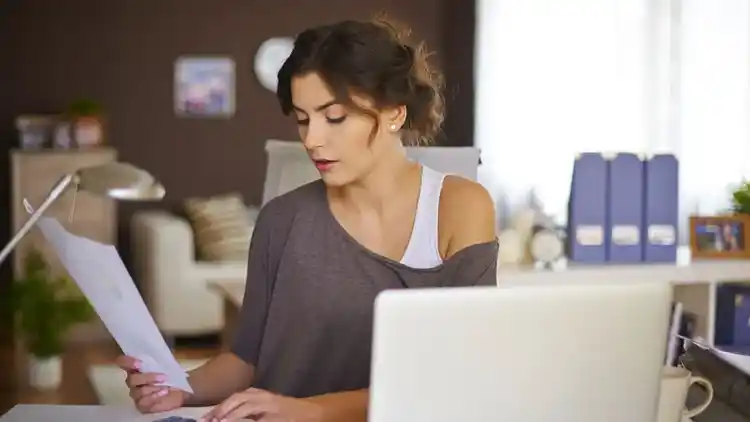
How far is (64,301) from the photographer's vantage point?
14.2 feet

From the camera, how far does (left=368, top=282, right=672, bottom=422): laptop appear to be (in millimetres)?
885

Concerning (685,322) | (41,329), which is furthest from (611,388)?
(41,329)

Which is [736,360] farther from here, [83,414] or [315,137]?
[83,414]

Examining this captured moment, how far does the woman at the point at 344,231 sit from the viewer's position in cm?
141

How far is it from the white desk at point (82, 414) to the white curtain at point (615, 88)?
13.2 ft

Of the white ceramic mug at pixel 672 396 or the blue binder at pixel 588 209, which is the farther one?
the blue binder at pixel 588 209

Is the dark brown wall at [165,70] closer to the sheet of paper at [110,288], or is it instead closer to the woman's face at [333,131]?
the woman's face at [333,131]

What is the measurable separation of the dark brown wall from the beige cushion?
1.11 ft

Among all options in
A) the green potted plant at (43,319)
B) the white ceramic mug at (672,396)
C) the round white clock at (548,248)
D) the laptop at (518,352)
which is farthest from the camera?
the green potted plant at (43,319)

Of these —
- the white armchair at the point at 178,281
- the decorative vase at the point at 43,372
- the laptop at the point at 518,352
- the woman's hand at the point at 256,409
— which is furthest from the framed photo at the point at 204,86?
the laptop at the point at 518,352

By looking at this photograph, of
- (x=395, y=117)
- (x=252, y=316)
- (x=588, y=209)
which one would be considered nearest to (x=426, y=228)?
(x=395, y=117)

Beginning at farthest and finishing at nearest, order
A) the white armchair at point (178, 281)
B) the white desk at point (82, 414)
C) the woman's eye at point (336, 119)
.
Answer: the white armchair at point (178, 281) → the woman's eye at point (336, 119) → the white desk at point (82, 414)

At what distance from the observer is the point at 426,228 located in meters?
1.51

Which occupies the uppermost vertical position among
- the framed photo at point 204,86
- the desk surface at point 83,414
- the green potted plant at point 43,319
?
the framed photo at point 204,86
